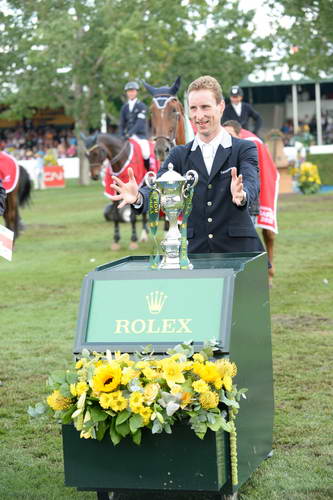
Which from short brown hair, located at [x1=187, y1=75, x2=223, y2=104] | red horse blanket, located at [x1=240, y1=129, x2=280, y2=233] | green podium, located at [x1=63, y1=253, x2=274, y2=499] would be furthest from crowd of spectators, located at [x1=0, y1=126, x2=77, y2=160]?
green podium, located at [x1=63, y1=253, x2=274, y2=499]

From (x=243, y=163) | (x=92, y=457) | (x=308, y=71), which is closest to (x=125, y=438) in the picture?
(x=92, y=457)

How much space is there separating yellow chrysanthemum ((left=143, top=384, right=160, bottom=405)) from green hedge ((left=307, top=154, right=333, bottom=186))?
27087mm

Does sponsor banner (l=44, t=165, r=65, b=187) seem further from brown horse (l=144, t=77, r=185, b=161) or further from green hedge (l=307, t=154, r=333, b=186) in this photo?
brown horse (l=144, t=77, r=185, b=161)

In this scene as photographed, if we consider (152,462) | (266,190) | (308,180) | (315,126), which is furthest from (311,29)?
(315,126)

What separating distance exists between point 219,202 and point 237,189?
533 mm

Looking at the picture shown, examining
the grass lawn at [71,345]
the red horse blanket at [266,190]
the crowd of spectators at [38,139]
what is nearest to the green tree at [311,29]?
the grass lawn at [71,345]

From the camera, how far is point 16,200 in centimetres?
1698

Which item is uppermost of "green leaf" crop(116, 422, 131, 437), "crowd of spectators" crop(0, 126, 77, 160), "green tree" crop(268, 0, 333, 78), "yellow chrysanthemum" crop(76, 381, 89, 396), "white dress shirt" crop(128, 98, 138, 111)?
"green tree" crop(268, 0, 333, 78)

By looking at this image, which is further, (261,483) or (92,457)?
(261,483)

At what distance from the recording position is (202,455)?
4.40m

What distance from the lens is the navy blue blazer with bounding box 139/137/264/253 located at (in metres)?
5.72

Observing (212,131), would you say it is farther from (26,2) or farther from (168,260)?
(26,2)

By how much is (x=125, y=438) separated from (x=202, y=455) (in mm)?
368

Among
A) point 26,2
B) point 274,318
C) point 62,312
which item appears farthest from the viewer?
point 26,2
